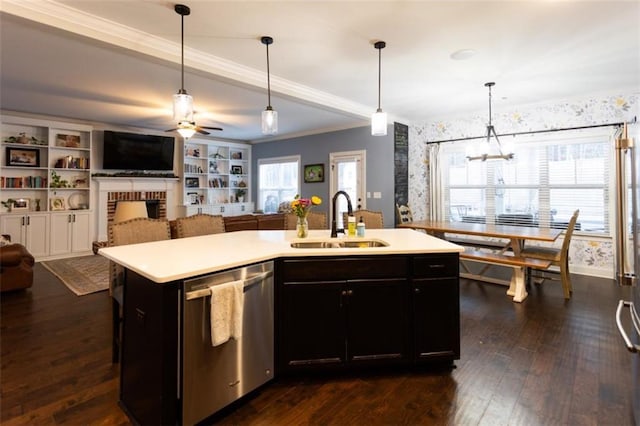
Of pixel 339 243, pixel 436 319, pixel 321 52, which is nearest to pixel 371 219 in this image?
pixel 339 243

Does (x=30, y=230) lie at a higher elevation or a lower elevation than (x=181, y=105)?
lower

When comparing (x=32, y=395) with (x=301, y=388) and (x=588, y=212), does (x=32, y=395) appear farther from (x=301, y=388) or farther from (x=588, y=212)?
(x=588, y=212)

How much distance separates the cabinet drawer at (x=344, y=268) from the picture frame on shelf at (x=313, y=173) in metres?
5.13

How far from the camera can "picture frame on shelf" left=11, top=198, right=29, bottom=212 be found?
5777 mm

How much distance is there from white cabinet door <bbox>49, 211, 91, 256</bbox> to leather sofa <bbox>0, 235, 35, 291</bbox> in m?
2.14

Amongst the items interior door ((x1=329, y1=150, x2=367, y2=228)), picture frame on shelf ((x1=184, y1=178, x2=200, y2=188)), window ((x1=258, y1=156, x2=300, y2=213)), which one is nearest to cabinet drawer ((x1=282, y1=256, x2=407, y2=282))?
interior door ((x1=329, y1=150, x2=367, y2=228))

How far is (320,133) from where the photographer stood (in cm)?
730

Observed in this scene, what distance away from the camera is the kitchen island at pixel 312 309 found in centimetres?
179

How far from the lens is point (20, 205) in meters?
5.83

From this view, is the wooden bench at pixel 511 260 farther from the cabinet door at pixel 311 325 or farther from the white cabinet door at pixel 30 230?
the white cabinet door at pixel 30 230

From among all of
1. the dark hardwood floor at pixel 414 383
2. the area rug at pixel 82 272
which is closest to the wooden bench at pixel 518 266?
the dark hardwood floor at pixel 414 383

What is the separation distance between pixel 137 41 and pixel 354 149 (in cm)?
441

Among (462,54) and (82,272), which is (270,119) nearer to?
(462,54)

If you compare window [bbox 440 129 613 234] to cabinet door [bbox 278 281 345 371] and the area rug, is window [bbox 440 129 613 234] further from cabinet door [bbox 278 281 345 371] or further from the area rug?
the area rug
